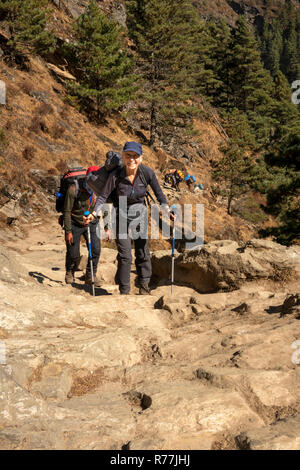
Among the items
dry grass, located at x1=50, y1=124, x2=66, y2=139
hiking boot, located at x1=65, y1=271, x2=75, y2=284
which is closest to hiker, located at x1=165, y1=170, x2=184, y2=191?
dry grass, located at x1=50, y1=124, x2=66, y2=139

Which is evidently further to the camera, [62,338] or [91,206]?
[91,206]

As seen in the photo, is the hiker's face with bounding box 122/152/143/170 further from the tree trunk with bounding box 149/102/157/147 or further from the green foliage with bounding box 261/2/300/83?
the green foliage with bounding box 261/2/300/83

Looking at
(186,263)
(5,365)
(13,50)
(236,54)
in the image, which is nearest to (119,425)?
(5,365)

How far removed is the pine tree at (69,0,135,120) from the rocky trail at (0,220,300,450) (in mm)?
20966

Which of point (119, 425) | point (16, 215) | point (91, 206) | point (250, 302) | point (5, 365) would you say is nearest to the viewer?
point (119, 425)

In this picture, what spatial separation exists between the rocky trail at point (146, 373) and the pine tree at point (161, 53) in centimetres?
2373

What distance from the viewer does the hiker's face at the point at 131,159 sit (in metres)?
4.97

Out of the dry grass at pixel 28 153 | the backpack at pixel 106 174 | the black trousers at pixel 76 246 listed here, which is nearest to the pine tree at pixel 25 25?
the dry grass at pixel 28 153

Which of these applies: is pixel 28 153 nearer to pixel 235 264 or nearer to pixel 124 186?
pixel 124 186

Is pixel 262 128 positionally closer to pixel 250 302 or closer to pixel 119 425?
A: pixel 250 302

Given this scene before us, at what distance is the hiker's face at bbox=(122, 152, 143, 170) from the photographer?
16.3ft

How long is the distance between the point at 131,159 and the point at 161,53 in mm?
25555

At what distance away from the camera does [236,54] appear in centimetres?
4291

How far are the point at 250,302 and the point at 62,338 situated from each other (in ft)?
7.62
